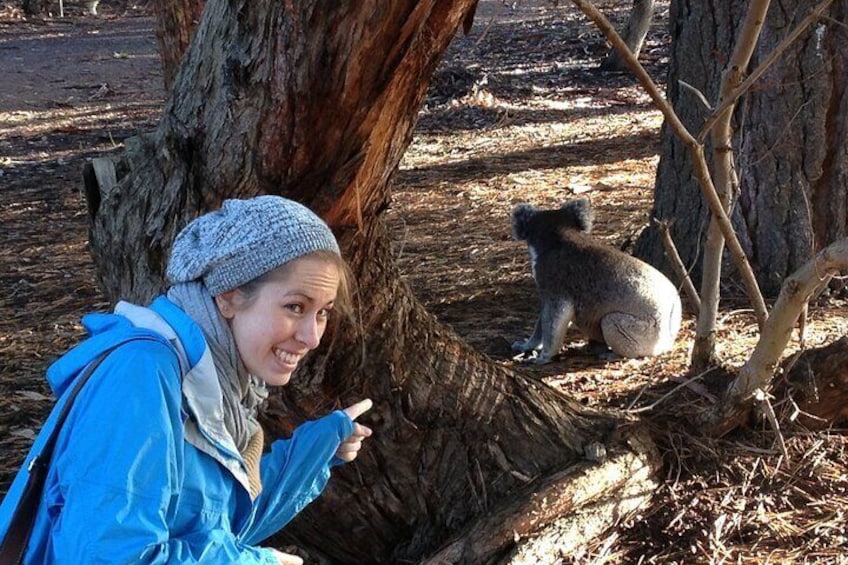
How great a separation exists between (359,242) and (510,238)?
14.8 ft

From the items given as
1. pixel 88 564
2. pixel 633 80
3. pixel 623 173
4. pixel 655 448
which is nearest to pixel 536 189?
pixel 623 173

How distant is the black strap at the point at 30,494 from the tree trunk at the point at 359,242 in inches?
57.9

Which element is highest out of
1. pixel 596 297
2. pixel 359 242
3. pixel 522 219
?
pixel 359 242

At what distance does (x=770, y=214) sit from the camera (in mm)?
6066

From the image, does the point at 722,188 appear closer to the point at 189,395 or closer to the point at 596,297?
the point at 596,297

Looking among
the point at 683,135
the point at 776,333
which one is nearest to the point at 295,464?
the point at 683,135

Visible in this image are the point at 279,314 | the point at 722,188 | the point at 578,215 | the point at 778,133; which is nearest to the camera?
the point at 279,314

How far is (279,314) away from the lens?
2.49 metres

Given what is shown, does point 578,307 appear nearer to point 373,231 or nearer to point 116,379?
point 373,231

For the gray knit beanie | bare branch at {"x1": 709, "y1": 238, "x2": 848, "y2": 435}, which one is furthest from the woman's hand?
bare branch at {"x1": 709, "y1": 238, "x2": 848, "y2": 435}

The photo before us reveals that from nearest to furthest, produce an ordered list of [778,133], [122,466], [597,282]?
1. [122,466]
2. [778,133]
3. [597,282]

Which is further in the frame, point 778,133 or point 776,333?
point 778,133

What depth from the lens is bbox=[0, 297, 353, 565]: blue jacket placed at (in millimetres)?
2119

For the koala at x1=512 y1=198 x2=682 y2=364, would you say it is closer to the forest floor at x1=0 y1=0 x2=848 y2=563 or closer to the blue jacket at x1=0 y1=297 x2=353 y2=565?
the forest floor at x1=0 y1=0 x2=848 y2=563
